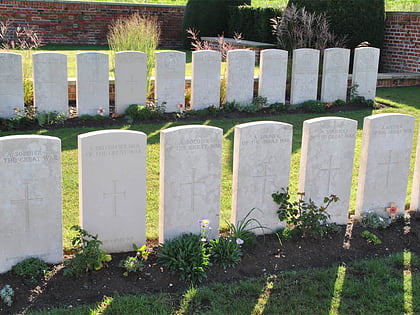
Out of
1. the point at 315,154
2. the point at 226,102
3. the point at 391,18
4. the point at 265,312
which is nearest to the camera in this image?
the point at 265,312

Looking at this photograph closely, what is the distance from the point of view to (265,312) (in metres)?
3.94

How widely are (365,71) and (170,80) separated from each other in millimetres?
4066

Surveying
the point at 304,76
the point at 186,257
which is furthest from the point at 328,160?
the point at 304,76

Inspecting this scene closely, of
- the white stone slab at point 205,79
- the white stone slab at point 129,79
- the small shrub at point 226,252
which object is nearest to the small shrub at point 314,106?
the white stone slab at point 205,79

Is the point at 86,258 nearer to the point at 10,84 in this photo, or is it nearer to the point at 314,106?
the point at 10,84

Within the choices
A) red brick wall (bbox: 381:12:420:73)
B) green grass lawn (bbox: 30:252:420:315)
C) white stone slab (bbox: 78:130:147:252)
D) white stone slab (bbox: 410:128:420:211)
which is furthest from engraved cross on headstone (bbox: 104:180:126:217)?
red brick wall (bbox: 381:12:420:73)

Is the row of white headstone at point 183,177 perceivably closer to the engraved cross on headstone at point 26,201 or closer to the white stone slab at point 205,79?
the engraved cross on headstone at point 26,201

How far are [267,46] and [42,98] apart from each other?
7.93m

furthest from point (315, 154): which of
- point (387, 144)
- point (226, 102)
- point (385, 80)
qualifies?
point (385, 80)

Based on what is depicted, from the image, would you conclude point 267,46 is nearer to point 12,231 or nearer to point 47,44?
point 47,44

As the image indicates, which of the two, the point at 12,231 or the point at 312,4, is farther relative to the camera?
the point at 312,4

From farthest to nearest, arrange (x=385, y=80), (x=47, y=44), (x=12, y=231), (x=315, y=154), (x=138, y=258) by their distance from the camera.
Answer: (x=47, y=44)
(x=385, y=80)
(x=315, y=154)
(x=138, y=258)
(x=12, y=231)

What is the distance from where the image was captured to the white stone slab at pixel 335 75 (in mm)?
10742

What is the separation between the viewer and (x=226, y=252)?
4.59 metres
